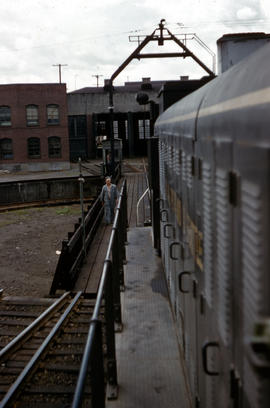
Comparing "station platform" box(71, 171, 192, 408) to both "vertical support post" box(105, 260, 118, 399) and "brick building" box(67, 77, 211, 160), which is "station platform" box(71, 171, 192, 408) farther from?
"brick building" box(67, 77, 211, 160)

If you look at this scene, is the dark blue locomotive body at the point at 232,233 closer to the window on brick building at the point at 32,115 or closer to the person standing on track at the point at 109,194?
the person standing on track at the point at 109,194

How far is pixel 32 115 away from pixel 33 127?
1260 mm

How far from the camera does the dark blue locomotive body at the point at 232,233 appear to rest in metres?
1.69

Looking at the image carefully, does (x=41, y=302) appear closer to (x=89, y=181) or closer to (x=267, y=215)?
(x=267, y=215)

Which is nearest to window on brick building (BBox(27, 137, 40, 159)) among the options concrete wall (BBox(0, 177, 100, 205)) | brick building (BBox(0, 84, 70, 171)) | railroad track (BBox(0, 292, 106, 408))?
brick building (BBox(0, 84, 70, 171))

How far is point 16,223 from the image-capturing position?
25266 mm

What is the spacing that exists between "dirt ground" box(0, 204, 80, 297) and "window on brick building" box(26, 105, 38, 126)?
1833 cm

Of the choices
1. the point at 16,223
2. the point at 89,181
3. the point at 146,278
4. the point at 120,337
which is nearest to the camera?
the point at 120,337

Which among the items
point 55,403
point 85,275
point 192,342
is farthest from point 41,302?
point 192,342

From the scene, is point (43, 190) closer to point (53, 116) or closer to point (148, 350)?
point (53, 116)

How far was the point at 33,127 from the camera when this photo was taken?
45.6 metres

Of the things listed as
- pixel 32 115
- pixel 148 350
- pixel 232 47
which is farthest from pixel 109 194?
pixel 32 115

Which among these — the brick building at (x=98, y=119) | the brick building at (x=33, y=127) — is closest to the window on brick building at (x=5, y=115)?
the brick building at (x=33, y=127)

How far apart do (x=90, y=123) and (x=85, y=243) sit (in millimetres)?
43057
